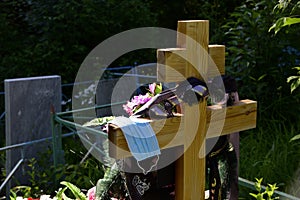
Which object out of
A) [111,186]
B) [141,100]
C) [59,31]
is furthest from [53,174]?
[59,31]

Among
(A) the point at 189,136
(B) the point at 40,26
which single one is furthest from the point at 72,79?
(A) the point at 189,136

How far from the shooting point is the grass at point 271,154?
3365mm

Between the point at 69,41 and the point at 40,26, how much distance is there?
42 cm

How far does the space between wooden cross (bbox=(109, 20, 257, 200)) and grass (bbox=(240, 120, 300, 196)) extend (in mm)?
1455

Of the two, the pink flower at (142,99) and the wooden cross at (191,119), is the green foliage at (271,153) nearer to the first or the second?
the wooden cross at (191,119)

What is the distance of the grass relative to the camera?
3365mm

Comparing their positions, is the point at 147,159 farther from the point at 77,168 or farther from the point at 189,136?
the point at 77,168

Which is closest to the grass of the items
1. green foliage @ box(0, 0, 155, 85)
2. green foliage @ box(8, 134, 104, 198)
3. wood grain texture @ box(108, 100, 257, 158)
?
green foliage @ box(8, 134, 104, 198)

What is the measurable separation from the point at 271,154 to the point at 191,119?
219 centimetres

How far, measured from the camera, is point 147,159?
1.66 metres

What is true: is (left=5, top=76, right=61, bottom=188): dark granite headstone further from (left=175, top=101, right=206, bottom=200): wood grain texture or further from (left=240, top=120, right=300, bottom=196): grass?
(left=175, top=101, right=206, bottom=200): wood grain texture

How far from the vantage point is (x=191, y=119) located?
1679 millimetres

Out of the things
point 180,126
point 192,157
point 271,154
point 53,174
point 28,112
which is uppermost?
point 180,126

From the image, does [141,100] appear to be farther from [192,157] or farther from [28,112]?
[28,112]
